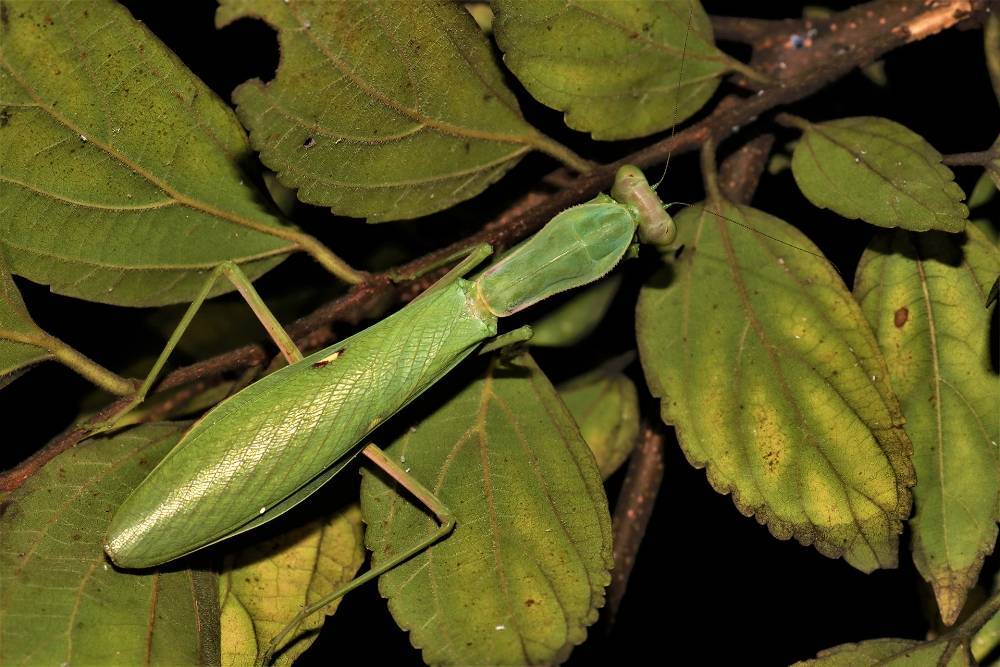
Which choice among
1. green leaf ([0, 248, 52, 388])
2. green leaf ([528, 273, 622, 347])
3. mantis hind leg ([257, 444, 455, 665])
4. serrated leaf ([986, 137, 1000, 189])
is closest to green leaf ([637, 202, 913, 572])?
green leaf ([528, 273, 622, 347])

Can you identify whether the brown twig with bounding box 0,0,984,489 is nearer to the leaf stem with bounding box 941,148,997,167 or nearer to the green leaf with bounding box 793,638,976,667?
the leaf stem with bounding box 941,148,997,167

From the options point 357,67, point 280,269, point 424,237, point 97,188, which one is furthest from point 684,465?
point 97,188

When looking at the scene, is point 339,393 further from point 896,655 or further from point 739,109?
point 896,655

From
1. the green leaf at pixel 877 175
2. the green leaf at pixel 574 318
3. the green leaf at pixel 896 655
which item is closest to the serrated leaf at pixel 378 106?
the green leaf at pixel 574 318

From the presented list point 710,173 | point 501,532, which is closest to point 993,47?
point 710,173

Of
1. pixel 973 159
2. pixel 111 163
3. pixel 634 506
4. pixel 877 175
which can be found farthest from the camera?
pixel 634 506

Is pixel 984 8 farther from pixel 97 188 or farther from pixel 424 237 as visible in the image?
pixel 97 188
